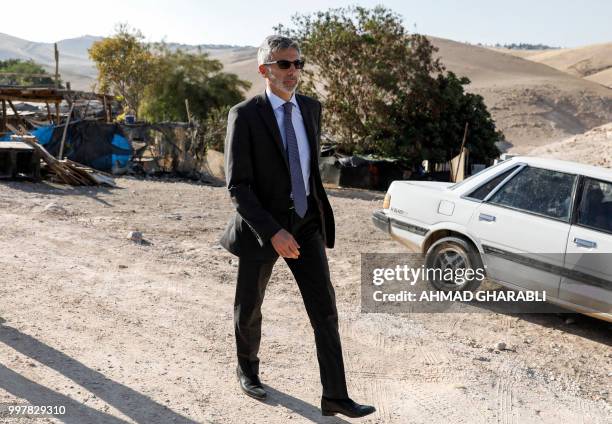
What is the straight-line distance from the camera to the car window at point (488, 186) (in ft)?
20.1

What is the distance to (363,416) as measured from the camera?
3611 mm

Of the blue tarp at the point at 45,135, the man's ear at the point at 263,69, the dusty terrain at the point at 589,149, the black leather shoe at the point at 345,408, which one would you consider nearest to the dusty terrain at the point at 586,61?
the dusty terrain at the point at 589,149

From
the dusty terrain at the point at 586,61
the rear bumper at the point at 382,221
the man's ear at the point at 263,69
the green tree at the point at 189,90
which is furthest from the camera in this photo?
the dusty terrain at the point at 586,61

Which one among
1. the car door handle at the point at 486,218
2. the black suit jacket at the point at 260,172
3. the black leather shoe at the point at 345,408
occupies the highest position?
the black suit jacket at the point at 260,172

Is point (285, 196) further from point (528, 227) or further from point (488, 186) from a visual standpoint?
point (488, 186)

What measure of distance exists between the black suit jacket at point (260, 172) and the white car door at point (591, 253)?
2.70 meters

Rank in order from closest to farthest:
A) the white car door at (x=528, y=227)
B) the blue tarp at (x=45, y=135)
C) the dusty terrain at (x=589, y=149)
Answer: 1. the white car door at (x=528, y=227)
2. the blue tarp at (x=45, y=135)
3. the dusty terrain at (x=589, y=149)

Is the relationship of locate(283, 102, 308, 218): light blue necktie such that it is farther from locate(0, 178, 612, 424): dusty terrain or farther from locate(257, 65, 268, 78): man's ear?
locate(0, 178, 612, 424): dusty terrain

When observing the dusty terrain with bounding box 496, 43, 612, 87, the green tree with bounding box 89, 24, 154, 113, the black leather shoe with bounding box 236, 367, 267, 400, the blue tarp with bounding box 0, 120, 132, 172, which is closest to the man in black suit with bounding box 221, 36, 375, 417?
the black leather shoe with bounding box 236, 367, 267, 400

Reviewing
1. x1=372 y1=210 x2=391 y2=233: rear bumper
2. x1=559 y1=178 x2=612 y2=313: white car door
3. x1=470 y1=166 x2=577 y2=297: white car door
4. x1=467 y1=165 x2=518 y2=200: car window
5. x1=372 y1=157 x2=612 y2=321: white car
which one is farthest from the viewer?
x1=372 y1=210 x2=391 y2=233: rear bumper

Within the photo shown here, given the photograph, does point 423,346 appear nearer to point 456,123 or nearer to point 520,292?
point 520,292

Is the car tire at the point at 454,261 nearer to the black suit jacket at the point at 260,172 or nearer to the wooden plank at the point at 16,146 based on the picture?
the black suit jacket at the point at 260,172

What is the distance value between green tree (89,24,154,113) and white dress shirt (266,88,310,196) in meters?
39.9

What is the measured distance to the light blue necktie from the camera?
3512 mm
